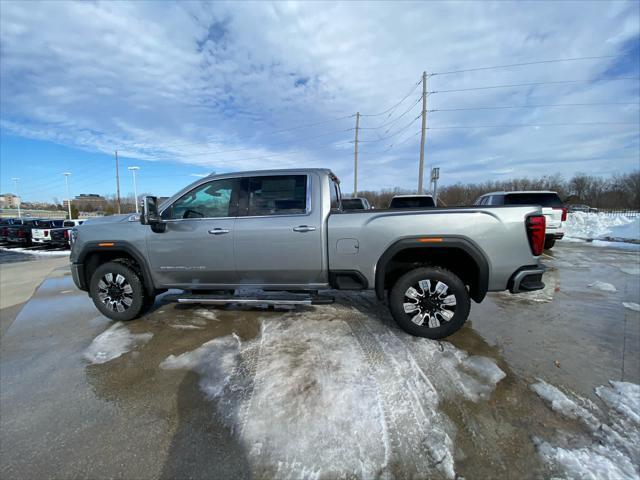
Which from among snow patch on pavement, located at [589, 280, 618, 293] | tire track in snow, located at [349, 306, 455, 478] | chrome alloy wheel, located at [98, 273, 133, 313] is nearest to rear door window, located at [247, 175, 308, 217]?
tire track in snow, located at [349, 306, 455, 478]

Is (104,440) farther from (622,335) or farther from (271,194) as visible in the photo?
(622,335)

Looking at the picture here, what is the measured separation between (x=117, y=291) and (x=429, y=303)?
4241mm

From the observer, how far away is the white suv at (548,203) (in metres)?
9.20

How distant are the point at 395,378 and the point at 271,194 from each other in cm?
261

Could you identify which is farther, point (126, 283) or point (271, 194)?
point (126, 283)

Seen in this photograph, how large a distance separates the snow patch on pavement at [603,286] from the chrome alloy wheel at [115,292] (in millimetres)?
8249

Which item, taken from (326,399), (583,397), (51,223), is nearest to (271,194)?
(326,399)

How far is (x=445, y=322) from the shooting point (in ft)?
11.3

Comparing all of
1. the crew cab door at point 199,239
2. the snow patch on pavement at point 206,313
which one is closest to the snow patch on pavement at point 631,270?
the crew cab door at point 199,239

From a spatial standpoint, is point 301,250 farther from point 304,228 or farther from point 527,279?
point 527,279

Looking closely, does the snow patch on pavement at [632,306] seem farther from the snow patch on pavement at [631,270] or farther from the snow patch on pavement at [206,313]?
the snow patch on pavement at [206,313]

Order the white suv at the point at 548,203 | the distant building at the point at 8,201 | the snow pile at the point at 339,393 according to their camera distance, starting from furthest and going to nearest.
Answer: the distant building at the point at 8,201, the white suv at the point at 548,203, the snow pile at the point at 339,393

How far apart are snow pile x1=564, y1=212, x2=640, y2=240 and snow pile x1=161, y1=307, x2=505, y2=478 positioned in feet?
54.9

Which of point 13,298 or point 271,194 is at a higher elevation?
point 271,194
